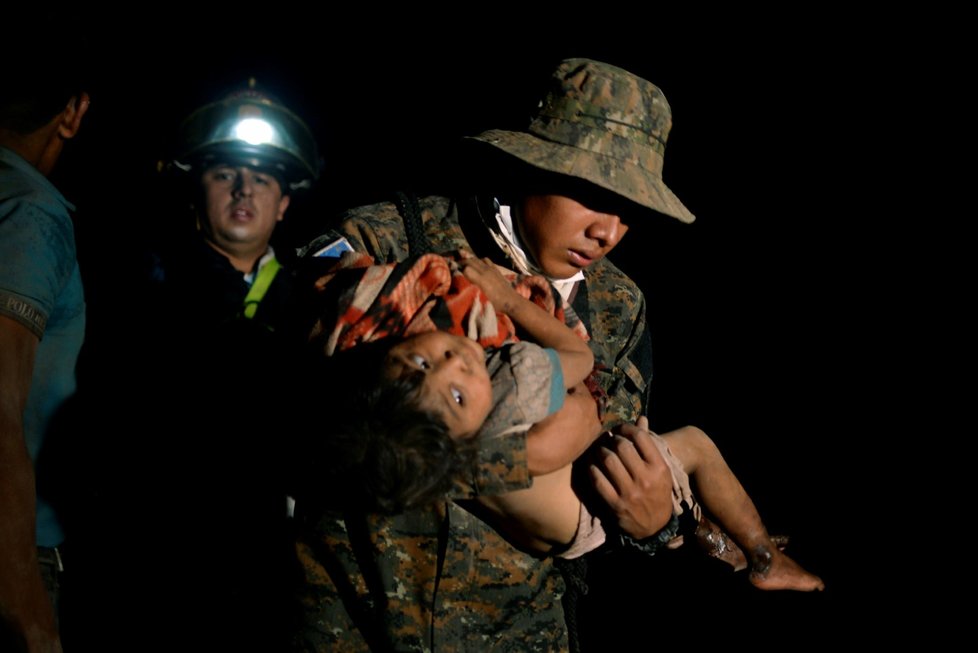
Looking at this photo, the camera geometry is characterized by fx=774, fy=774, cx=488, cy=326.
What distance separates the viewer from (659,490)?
193 centimetres

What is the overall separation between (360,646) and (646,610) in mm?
1865

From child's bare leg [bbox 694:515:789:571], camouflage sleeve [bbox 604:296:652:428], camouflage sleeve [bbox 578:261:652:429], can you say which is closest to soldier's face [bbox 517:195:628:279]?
camouflage sleeve [bbox 578:261:652:429]

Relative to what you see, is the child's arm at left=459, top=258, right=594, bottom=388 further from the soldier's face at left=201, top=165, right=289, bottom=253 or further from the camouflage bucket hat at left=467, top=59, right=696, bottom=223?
the soldier's face at left=201, top=165, right=289, bottom=253

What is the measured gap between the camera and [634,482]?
6.19 ft

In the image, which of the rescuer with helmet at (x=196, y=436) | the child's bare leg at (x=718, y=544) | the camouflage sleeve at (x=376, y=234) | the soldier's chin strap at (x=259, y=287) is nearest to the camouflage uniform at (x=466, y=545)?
the camouflage sleeve at (x=376, y=234)

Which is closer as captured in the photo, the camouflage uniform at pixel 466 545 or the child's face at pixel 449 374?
the child's face at pixel 449 374

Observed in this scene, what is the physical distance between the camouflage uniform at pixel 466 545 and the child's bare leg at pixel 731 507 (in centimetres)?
22

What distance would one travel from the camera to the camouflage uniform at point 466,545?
1.94 meters

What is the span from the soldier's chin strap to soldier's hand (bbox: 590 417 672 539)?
2.38m

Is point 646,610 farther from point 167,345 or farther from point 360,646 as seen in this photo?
point 167,345

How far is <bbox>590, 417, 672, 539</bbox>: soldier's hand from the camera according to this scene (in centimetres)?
188

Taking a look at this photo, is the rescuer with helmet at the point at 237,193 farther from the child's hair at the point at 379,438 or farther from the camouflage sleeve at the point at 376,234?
the child's hair at the point at 379,438

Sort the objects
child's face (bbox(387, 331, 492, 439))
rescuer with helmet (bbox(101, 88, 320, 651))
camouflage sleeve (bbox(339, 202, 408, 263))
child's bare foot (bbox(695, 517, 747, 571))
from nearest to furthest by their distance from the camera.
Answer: child's face (bbox(387, 331, 492, 439)) → camouflage sleeve (bbox(339, 202, 408, 263)) → child's bare foot (bbox(695, 517, 747, 571)) → rescuer with helmet (bbox(101, 88, 320, 651))

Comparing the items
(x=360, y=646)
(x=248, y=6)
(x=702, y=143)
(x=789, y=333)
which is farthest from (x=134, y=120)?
(x=789, y=333)
